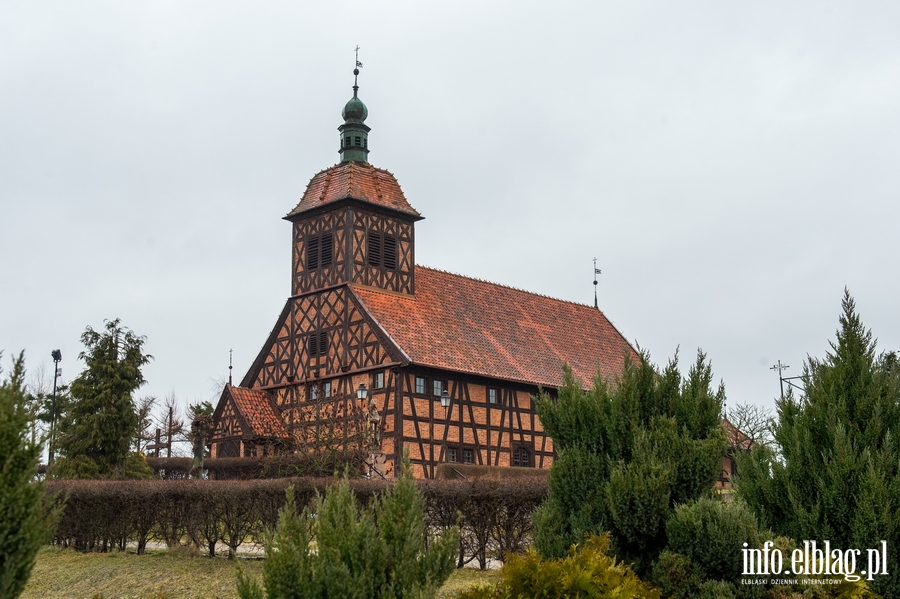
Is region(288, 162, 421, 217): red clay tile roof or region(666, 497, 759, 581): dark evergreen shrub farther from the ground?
region(288, 162, 421, 217): red clay tile roof

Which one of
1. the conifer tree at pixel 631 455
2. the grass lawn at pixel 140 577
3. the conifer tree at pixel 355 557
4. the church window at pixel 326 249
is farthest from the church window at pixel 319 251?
the conifer tree at pixel 355 557

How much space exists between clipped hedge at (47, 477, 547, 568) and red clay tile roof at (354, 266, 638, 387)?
17.9 m

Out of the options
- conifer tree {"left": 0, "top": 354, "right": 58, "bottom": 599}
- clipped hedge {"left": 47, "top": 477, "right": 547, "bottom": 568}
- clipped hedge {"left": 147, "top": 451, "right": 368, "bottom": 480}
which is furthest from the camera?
clipped hedge {"left": 147, "top": 451, "right": 368, "bottom": 480}

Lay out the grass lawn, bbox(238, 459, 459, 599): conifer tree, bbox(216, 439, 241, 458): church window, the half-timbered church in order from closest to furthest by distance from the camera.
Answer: bbox(238, 459, 459, 599): conifer tree, the grass lawn, the half-timbered church, bbox(216, 439, 241, 458): church window

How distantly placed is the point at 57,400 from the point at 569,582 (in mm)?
36689

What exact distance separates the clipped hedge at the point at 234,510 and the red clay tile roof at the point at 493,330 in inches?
706

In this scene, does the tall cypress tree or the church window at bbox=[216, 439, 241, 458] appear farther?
the church window at bbox=[216, 439, 241, 458]

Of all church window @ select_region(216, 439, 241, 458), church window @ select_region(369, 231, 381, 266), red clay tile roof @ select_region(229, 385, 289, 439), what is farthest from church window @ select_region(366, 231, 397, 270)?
church window @ select_region(216, 439, 241, 458)

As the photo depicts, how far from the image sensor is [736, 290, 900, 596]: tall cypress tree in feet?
40.3

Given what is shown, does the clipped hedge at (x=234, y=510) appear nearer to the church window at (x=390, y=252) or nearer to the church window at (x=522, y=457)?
the church window at (x=522, y=457)

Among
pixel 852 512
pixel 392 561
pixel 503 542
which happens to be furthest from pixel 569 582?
pixel 503 542

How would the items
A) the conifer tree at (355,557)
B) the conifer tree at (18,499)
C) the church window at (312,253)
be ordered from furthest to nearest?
the church window at (312,253)
the conifer tree at (355,557)
the conifer tree at (18,499)

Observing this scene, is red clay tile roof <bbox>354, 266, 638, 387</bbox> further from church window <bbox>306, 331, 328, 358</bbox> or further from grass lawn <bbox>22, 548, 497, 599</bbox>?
grass lawn <bbox>22, 548, 497, 599</bbox>

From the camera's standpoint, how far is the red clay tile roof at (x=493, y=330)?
134 ft
